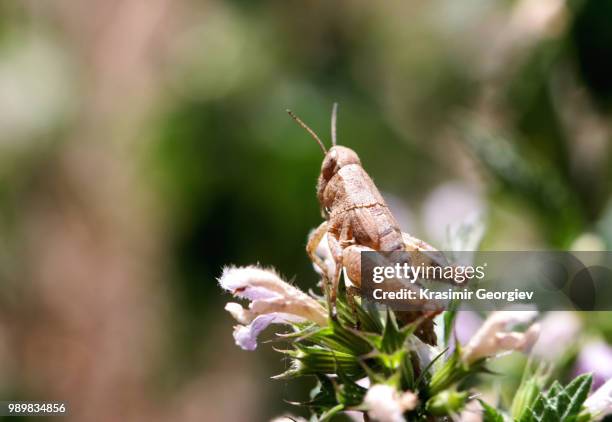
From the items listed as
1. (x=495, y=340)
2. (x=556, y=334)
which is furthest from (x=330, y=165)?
(x=556, y=334)

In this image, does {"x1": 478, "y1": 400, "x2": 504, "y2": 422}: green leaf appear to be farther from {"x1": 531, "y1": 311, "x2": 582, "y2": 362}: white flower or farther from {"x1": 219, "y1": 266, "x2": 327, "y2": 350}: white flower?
{"x1": 531, "y1": 311, "x2": 582, "y2": 362}: white flower

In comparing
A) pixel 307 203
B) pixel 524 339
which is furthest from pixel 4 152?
pixel 524 339

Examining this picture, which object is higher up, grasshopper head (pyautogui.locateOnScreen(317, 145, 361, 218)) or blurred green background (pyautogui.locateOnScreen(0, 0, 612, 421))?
blurred green background (pyautogui.locateOnScreen(0, 0, 612, 421))

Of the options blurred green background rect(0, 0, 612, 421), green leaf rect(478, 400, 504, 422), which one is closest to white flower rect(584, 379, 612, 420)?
green leaf rect(478, 400, 504, 422)

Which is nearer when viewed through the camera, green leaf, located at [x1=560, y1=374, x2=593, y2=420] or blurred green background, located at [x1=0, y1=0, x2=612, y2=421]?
green leaf, located at [x1=560, y1=374, x2=593, y2=420]

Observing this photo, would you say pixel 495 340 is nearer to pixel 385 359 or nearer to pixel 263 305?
pixel 385 359

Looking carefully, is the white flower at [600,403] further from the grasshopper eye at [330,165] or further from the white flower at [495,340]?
the grasshopper eye at [330,165]
